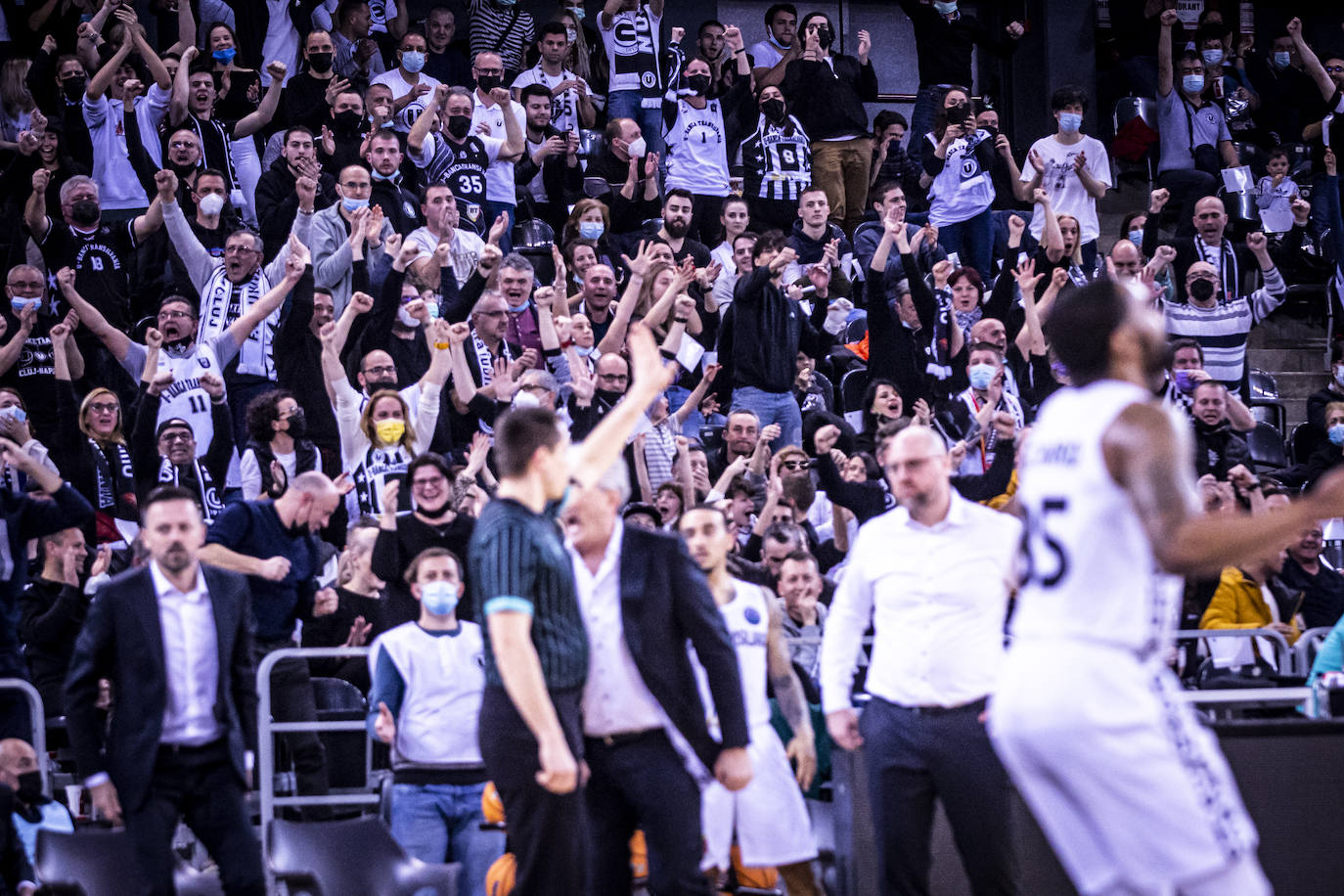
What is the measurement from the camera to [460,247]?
12.3 metres

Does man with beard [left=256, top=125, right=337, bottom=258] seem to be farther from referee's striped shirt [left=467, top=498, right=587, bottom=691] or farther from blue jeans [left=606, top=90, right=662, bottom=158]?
referee's striped shirt [left=467, top=498, right=587, bottom=691]

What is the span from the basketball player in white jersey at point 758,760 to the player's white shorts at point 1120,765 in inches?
114

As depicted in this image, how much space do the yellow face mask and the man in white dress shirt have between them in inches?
168

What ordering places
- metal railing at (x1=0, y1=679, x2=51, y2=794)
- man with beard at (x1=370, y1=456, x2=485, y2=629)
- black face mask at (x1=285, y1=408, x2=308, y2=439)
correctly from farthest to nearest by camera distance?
black face mask at (x1=285, y1=408, x2=308, y2=439) < man with beard at (x1=370, y1=456, x2=485, y2=629) < metal railing at (x1=0, y1=679, x2=51, y2=794)

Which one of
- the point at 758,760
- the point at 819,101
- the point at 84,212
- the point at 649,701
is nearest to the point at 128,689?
the point at 649,701

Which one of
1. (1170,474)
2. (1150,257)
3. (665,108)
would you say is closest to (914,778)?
(1170,474)

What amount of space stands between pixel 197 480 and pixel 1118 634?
7182 millimetres

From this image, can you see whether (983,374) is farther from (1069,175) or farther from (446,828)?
(446,828)

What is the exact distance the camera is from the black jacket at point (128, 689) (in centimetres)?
621

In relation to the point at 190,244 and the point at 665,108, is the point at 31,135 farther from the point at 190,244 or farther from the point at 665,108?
the point at 665,108

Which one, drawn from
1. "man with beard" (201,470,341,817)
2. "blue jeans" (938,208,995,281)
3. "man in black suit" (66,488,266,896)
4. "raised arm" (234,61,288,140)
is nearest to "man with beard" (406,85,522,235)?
"raised arm" (234,61,288,140)

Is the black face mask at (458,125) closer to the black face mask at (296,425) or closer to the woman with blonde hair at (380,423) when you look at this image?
the woman with blonde hair at (380,423)

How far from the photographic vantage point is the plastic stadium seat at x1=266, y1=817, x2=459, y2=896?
21.5 ft

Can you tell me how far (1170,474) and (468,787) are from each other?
4518mm
